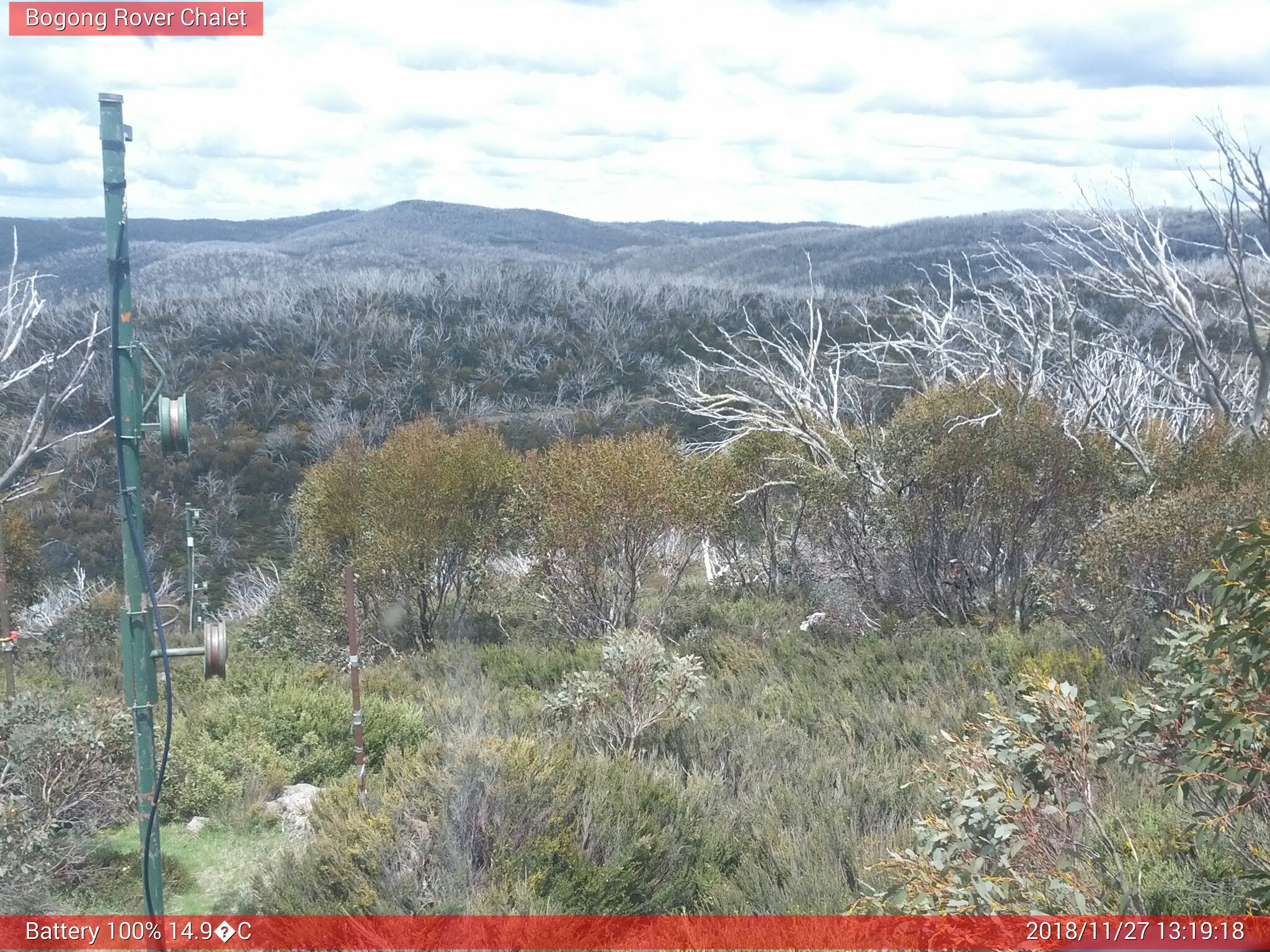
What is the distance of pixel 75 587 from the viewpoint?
Answer: 26.2 meters

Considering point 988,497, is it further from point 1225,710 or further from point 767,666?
point 1225,710

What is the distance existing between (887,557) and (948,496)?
3.68 feet

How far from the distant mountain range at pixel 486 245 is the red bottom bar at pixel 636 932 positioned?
48.2m

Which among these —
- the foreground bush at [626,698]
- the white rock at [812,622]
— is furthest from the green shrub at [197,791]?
the white rock at [812,622]

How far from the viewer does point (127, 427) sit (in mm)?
3943

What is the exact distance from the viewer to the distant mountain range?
75.8 m

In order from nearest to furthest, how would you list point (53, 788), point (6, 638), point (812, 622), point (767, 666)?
point (53, 788) → point (6, 638) → point (767, 666) → point (812, 622)

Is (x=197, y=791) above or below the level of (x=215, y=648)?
below

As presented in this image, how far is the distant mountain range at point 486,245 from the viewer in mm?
75812

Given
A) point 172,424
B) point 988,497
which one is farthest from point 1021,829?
point 988,497

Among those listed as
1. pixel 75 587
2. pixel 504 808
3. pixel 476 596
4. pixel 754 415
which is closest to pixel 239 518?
pixel 75 587

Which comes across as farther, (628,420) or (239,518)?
(628,420)

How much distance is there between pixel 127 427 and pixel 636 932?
3.16 metres

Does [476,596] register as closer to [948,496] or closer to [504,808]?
[948,496]
